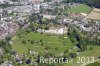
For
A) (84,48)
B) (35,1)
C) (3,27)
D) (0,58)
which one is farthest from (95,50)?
(35,1)

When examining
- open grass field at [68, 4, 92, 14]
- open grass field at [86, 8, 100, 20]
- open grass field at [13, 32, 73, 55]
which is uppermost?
open grass field at [68, 4, 92, 14]

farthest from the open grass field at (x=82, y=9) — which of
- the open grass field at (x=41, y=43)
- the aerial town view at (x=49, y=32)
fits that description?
the open grass field at (x=41, y=43)

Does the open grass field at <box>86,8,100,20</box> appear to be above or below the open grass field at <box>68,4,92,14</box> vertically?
below

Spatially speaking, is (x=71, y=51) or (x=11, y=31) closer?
(x=71, y=51)

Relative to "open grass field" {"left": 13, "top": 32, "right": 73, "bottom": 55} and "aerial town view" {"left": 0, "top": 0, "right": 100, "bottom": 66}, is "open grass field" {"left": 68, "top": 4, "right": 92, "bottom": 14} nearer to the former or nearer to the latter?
"aerial town view" {"left": 0, "top": 0, "right": 100, "bottom": 66}

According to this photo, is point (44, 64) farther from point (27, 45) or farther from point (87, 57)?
point (27, 45)

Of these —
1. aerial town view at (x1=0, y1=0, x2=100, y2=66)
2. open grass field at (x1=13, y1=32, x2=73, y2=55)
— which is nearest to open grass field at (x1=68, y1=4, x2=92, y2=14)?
aerial town view at (x1=0, y1=0, x2=100, y2=66)

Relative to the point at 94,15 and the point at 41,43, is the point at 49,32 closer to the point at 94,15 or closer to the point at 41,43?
the point at 41,43
